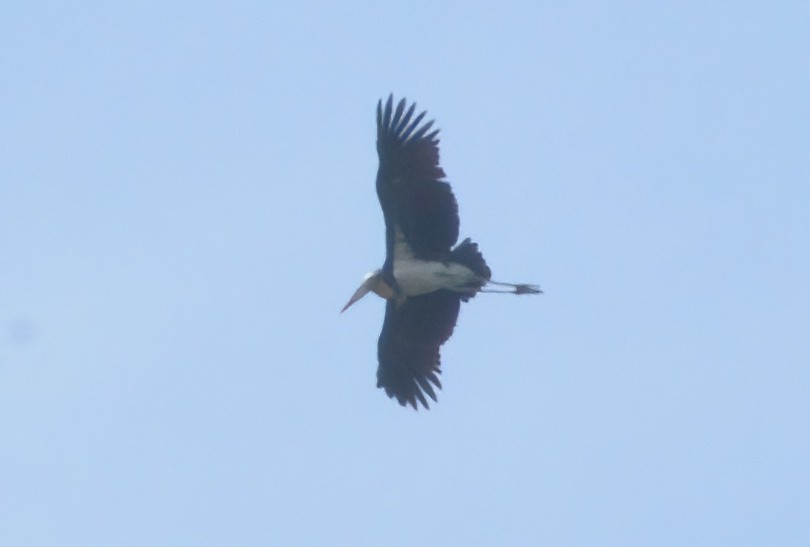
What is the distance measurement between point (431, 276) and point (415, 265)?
0.23 m

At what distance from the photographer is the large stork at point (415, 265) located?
84.5 feet

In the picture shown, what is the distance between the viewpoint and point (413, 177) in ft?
84.5

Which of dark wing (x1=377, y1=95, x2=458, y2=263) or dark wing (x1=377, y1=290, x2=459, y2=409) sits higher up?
dark wing (x1=377, y1=95, x2=458, y2=263)

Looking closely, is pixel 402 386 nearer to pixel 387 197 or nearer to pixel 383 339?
pixel 383 339

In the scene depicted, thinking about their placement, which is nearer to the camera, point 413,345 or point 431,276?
point 431,276

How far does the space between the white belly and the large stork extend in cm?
1

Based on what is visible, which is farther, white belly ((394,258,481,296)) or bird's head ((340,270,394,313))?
bird's head ((340,270,394,313))

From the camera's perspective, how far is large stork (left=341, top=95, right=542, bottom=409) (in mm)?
25766

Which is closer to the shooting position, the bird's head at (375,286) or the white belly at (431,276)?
the white belly at (431,276)

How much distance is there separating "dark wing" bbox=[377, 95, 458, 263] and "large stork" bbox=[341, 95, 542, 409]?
0.01 meters

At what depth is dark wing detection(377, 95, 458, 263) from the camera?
2573 cm

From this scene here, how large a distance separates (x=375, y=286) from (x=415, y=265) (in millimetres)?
778

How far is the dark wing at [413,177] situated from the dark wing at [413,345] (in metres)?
1.22

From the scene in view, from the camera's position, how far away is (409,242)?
1032 inches
